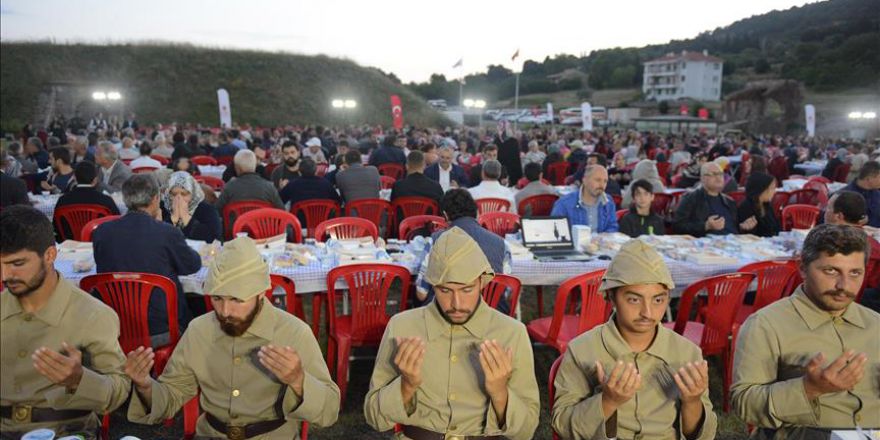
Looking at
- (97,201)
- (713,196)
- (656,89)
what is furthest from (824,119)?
(97,201)

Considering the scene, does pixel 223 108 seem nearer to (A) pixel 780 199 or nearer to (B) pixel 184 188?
(B) pixel 184 188

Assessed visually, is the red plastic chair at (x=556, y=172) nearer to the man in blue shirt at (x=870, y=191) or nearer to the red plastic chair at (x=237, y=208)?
the man in blue shirt at (x=870, y=191)

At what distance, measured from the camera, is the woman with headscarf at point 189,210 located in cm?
510

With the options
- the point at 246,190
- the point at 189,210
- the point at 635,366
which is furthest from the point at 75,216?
the point at 635,366

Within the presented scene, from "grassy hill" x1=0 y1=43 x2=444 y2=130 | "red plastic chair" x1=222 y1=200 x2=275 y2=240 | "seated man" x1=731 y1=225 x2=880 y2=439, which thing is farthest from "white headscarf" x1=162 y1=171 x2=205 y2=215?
"grassy hill" x1=0 y1=43 x2=444 y2=130

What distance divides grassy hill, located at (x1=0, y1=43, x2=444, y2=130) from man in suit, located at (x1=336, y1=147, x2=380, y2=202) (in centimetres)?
3411

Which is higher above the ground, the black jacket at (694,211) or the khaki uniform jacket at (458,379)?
the black jacket at (694,211)

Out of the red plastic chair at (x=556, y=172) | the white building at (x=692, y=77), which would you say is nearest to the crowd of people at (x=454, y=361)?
the red plastic chair at (x=556, y=172)

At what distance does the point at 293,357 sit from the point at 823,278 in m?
2.12

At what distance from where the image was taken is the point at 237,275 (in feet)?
7.54

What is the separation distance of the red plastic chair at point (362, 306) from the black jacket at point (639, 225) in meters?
2.73

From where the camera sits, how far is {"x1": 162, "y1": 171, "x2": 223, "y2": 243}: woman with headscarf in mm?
5098

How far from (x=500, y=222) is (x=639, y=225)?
135cm

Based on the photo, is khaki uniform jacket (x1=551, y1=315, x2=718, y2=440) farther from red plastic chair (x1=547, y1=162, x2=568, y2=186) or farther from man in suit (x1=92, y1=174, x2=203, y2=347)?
red plastic chair (x1=547, y1=162, x2=568, y2=186)
